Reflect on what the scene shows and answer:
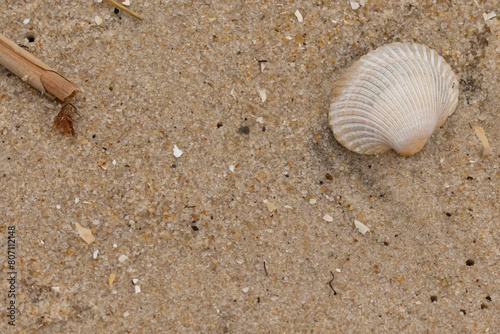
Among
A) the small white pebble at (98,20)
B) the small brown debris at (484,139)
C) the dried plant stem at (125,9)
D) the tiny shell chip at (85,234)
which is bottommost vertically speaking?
the tiny shell chip at (85,234)

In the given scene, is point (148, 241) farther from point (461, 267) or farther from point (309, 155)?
point (461, 267)

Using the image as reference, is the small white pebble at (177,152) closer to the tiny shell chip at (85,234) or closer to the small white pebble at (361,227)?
the tiny shell chip at (85,234)

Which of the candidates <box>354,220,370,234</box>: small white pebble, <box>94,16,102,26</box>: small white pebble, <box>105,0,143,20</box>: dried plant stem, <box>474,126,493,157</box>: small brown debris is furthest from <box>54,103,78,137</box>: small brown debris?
<box>474,126,493,157</box>: small brown debris

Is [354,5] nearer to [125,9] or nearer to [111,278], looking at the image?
[125,9]

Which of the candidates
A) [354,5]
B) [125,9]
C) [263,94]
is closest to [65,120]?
[125,9]

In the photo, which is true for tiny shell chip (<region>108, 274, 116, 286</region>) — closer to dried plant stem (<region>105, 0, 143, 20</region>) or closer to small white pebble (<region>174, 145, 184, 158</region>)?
small white pebble (<region>174, 145, 184, 158</region>)

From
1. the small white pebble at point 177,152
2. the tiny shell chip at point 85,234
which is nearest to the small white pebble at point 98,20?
the small white pebble at point 177,152
